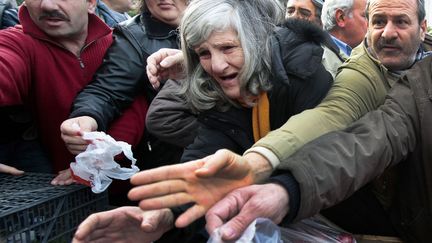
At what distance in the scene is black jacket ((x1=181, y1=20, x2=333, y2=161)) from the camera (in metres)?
1.81

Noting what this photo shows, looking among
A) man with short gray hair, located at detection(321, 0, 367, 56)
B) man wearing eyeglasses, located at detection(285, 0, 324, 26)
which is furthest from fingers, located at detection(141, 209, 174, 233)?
man wearing eyeglasses, located at detection(285, 0, 324, 26)

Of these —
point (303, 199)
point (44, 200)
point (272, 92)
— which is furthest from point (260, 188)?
point (44, 200)

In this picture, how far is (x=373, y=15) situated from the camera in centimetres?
230

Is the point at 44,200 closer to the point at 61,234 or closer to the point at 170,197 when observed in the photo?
the point at 61,234

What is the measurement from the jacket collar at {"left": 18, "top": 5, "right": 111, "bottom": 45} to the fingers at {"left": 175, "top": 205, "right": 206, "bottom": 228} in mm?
1297

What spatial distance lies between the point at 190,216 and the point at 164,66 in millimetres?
931

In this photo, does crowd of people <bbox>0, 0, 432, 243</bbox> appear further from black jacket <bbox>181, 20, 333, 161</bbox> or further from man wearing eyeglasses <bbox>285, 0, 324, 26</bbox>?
man wearing eyeglasses <bbox>285, 0, 324, 26</bbox>

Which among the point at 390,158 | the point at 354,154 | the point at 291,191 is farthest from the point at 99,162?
the point at 390,158

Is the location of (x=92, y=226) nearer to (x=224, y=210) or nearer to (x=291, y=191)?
(x=224, y=210)

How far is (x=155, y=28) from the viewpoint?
98.8 inches

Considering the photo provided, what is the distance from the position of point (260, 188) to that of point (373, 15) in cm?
129

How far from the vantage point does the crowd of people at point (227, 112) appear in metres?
1.41

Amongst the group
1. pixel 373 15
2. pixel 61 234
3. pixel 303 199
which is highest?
pixel 373 15

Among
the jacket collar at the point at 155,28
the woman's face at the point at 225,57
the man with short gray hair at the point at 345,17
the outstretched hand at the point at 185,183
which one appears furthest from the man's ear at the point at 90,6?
the man with short gray hair at the point at 345,17
